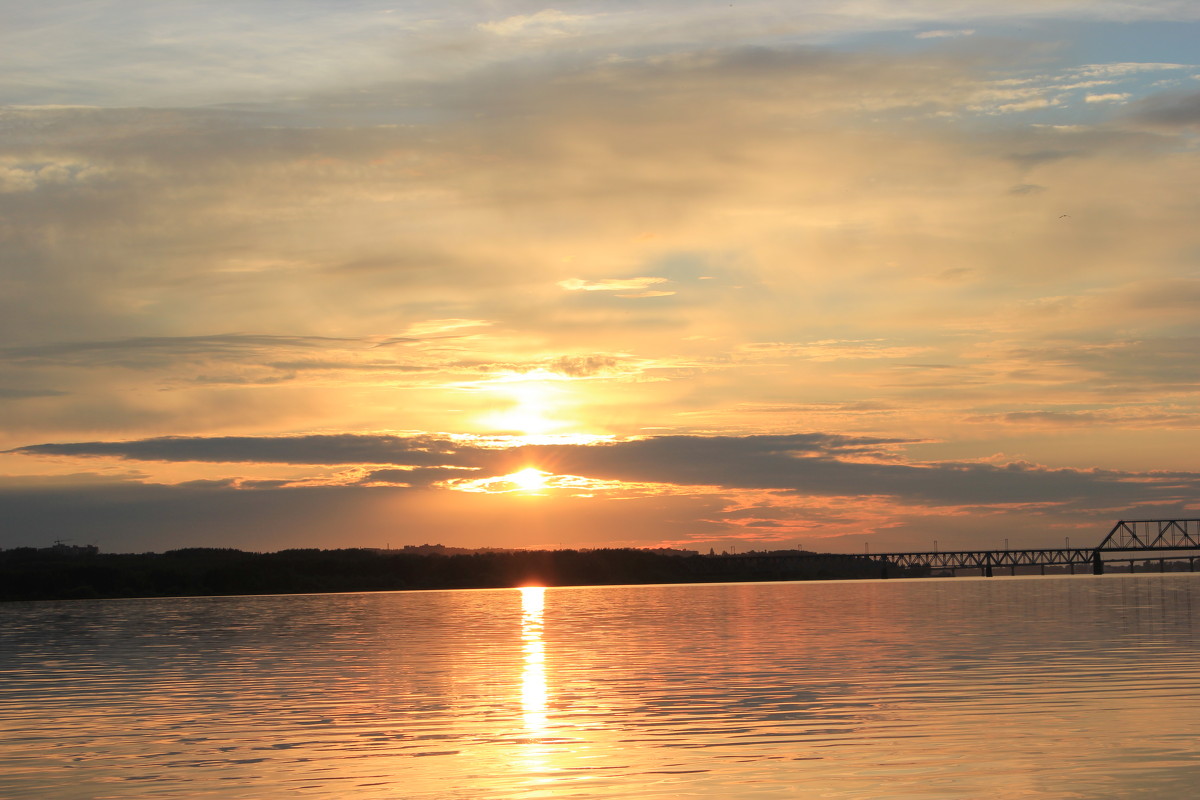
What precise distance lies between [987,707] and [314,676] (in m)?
25.1

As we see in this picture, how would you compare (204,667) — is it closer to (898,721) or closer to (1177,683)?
(898,721)

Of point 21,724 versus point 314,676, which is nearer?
point 21,724

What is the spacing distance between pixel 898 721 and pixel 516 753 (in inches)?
375

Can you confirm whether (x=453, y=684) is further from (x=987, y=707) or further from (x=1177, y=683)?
(x=1177, y=683)

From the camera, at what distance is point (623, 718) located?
3080 centimetres

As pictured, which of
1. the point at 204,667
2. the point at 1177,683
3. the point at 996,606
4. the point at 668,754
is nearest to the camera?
the point at 668,754

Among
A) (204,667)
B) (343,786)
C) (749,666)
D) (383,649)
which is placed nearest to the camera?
(343,786)

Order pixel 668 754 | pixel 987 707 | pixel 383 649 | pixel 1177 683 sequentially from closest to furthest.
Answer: pixel 668 754 < pixel 987 707 < pixel 1177 683 < pixel 383 649

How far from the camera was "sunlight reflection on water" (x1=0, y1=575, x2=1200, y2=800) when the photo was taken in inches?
883

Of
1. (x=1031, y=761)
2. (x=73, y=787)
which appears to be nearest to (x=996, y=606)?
(x=1031, y=761)

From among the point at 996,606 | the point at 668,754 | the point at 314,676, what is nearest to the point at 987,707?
the point at 668,754

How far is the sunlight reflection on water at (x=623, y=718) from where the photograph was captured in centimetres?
2242

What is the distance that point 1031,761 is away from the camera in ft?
77.1

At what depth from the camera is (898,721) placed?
95.6ft
